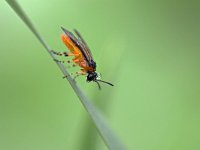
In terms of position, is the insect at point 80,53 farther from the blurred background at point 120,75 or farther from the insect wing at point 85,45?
the blurred background at point 120,75

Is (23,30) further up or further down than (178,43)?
further up

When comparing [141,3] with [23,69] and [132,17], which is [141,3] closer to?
[132,17]

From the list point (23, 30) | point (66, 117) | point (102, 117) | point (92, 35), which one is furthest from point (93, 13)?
point (102, 117)

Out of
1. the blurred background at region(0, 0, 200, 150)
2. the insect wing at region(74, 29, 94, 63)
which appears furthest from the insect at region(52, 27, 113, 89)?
the blurred background at region(0, 0, 200, 150)

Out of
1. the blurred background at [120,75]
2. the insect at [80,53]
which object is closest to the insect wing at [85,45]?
the insect at [80,53]

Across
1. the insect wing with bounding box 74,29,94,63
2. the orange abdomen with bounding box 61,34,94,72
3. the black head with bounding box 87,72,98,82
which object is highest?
the orange abdomen with bounding box 61,34,94,72

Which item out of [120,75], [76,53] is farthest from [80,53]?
[120,75]

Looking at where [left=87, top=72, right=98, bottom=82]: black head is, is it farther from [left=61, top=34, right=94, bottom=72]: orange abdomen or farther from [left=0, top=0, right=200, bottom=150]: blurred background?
[left=0, top=0, right=200, bottom=150]: blurred background
